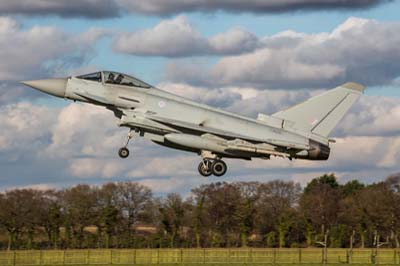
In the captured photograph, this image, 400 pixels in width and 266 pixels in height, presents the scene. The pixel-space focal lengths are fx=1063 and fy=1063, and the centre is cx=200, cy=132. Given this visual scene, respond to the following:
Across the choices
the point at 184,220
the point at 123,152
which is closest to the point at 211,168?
the point at 123,152

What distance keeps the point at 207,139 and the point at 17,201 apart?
7192 cm

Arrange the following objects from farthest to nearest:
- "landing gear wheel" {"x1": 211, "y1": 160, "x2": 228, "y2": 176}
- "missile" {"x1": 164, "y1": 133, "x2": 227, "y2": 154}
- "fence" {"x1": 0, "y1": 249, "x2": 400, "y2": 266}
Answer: "fence" {"x1": 0, "y1": 249, "x2": 400, "y2": 266}
"landing gear wheel" {"x1": 211, "y1": 160, "x2": 228, "y2": 176}
"missile" {"x1": 164, "y1": 133, "x2": 227, "y2": 154}

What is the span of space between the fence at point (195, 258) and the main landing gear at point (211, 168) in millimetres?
30161

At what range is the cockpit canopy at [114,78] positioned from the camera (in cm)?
6044

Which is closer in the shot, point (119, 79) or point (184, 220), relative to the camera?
point (119, 79)

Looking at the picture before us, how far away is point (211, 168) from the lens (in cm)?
6000

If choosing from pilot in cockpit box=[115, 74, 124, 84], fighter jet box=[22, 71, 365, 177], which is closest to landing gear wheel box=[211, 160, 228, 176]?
fighter jet box=[22, 71, 365, 177]

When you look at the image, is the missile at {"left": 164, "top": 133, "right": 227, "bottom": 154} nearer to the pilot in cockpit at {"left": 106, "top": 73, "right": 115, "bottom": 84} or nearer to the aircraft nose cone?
the pilot in cockpit at {"left": 106, "top": 73, "right": 115, "bottom": 84}

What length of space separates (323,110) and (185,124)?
8976mm

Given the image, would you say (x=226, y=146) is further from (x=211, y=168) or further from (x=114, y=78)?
(x=114, y=78)

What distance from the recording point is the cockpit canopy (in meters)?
60.4

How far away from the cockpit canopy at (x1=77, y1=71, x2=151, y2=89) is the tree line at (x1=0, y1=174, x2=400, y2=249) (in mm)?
58430

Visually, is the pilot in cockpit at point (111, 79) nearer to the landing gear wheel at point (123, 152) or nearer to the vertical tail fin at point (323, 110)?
the landing gear wheel at point (123, 152)

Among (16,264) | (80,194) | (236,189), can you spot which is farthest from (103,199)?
(16,264)
